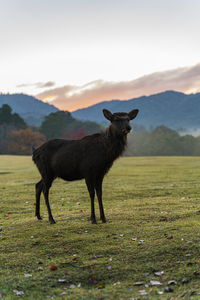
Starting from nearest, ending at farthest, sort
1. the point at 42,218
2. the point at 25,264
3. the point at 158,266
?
the point at 158,266, the point at 25,264, the point at 42,218

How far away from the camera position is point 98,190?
8.59 meters

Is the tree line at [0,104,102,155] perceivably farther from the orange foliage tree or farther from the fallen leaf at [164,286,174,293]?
the fallen leaf at [164,286,174,293]

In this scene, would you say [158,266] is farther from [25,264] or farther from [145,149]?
[145,149]

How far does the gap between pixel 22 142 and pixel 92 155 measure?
7207cm

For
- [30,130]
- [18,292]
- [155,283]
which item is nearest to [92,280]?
[155,283]

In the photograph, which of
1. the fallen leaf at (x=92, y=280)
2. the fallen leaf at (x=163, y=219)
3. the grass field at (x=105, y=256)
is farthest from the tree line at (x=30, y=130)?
the fallen leaf at (x=92, y=280)

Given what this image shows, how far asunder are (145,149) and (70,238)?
286 feet

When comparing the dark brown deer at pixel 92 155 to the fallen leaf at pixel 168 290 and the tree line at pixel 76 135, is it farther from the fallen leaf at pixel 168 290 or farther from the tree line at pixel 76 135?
the tree line at pixel 76 135

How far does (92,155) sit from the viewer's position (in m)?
8.45

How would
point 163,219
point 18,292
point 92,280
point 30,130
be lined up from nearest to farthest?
point 18,292 → point 92,280 → point 163,219 → point 30,130

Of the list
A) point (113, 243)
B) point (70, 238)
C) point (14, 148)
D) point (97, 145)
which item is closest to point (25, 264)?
point (70, 238)

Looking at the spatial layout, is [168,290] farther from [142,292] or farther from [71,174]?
[71,174]

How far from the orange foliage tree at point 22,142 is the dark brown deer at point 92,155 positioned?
229 feet

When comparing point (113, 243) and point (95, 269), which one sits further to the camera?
point (113, 243)
